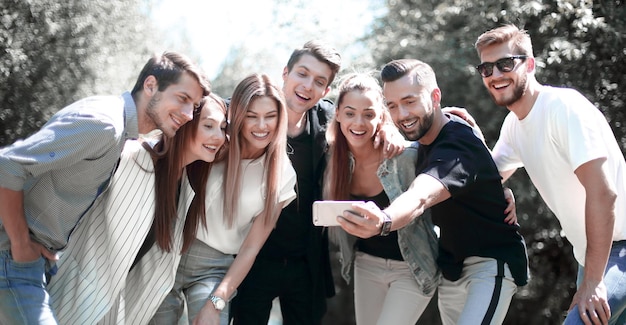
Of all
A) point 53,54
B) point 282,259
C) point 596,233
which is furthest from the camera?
point 53,54

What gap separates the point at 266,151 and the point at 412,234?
3.51ft

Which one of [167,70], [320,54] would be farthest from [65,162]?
[320,54]

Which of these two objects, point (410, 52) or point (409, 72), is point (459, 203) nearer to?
point (409, 72)

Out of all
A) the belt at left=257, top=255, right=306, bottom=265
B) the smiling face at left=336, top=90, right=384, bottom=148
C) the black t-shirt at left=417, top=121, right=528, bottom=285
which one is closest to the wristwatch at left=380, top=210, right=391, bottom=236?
the black t-shirt at left=417, top=121, right=528, bottom=285

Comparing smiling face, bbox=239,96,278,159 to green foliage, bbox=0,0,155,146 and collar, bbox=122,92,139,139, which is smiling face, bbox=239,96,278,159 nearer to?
collar, bbox=122,92,139,139

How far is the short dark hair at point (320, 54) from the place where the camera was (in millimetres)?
5219

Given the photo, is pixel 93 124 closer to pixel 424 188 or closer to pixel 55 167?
pixel 55 167

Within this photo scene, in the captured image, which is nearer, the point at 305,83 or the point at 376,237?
the point at 376,237

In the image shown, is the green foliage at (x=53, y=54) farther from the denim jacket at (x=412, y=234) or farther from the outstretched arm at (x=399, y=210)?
the outstretched arm at (x=399, y=210)

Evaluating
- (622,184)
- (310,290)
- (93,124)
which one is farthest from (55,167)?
(622,184)

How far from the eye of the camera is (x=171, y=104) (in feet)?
13.4

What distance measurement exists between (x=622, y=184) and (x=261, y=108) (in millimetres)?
2190

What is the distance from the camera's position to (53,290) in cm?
395

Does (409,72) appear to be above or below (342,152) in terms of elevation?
above
